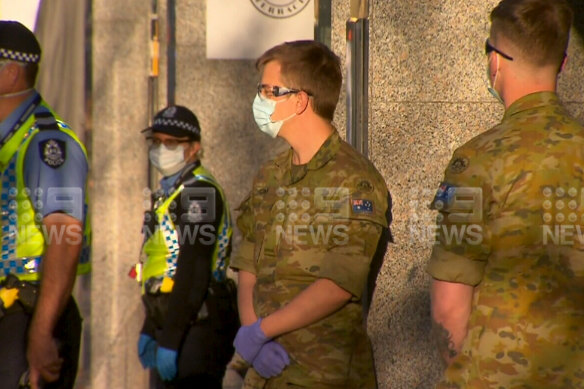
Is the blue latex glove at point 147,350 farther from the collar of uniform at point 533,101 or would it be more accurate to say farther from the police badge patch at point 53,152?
the collar of uniform at point 533,101

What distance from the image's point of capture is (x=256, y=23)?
6.70m

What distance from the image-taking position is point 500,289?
10.0ft

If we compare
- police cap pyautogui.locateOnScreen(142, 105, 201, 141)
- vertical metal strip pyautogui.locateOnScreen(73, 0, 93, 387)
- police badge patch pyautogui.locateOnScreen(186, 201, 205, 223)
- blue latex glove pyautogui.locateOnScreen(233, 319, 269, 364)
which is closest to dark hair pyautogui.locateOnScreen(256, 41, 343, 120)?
blue latex glove pyautogui.locateOnScreen(233, 319, 269, 364)

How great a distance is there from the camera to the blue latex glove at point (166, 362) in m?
5.09

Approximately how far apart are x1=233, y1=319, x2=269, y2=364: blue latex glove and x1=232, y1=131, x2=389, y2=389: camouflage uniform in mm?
79

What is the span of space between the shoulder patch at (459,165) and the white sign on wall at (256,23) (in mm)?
3619

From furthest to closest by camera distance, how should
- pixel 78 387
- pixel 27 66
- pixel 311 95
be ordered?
pixel 78 387, pixel 27 66, pixel 311 95

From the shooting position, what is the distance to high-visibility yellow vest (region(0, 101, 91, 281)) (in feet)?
13.7

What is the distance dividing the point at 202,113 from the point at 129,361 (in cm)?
185

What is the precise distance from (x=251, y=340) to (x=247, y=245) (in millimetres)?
475

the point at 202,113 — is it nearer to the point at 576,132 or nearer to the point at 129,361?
the point at 129,361

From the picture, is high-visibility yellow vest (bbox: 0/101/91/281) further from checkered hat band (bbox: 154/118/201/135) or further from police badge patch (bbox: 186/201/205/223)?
checkered hat band (bbox: 154/118/201/135)

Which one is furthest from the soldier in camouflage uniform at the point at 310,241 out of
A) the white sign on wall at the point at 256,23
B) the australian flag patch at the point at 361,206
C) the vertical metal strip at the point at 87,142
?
the vertical metal strip at the point at 87,142

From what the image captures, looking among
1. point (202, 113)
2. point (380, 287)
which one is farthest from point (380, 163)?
point (202, 113)
